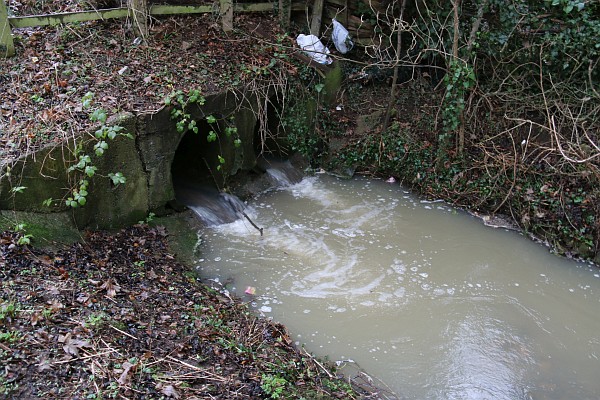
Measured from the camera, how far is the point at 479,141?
8398mm

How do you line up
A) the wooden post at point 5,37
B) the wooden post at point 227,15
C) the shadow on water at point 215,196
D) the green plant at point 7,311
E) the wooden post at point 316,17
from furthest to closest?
the wooden post at point 316,17 → the wooden post at point 227,15 → the shadow on water at point 215,196 → the wooden post at point 5,37 → the green plant at point 7,311

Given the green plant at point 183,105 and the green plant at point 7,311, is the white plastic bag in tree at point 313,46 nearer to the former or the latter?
the green plant at point 183,105

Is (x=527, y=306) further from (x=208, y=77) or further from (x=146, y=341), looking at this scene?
(x=208, y=77)

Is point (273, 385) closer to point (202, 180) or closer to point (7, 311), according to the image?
point (7, 311)

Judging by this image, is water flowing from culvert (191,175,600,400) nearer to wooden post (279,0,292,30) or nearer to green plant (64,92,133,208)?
green plant (64,92,133,208)

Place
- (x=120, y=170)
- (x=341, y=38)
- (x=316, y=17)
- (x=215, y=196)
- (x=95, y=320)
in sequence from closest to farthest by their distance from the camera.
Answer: (x=95, y=320)
(x=120, y=170)
(x=215, y=196)
(x=341, y=38)
(x=316, y=17)

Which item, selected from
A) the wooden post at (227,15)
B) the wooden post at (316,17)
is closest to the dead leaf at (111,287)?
the wooden post at (227,15)

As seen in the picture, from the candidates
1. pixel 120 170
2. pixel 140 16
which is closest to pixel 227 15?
pixel 140 16

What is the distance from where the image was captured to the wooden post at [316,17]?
959 centimetres

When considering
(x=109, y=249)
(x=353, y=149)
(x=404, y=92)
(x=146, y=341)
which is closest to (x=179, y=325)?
(x=146, y=341)

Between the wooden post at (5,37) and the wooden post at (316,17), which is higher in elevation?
the wooden post at (316,17)

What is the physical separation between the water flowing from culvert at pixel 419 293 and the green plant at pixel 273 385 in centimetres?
121

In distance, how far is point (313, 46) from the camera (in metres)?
9.29

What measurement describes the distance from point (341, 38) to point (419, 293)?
204 inches
